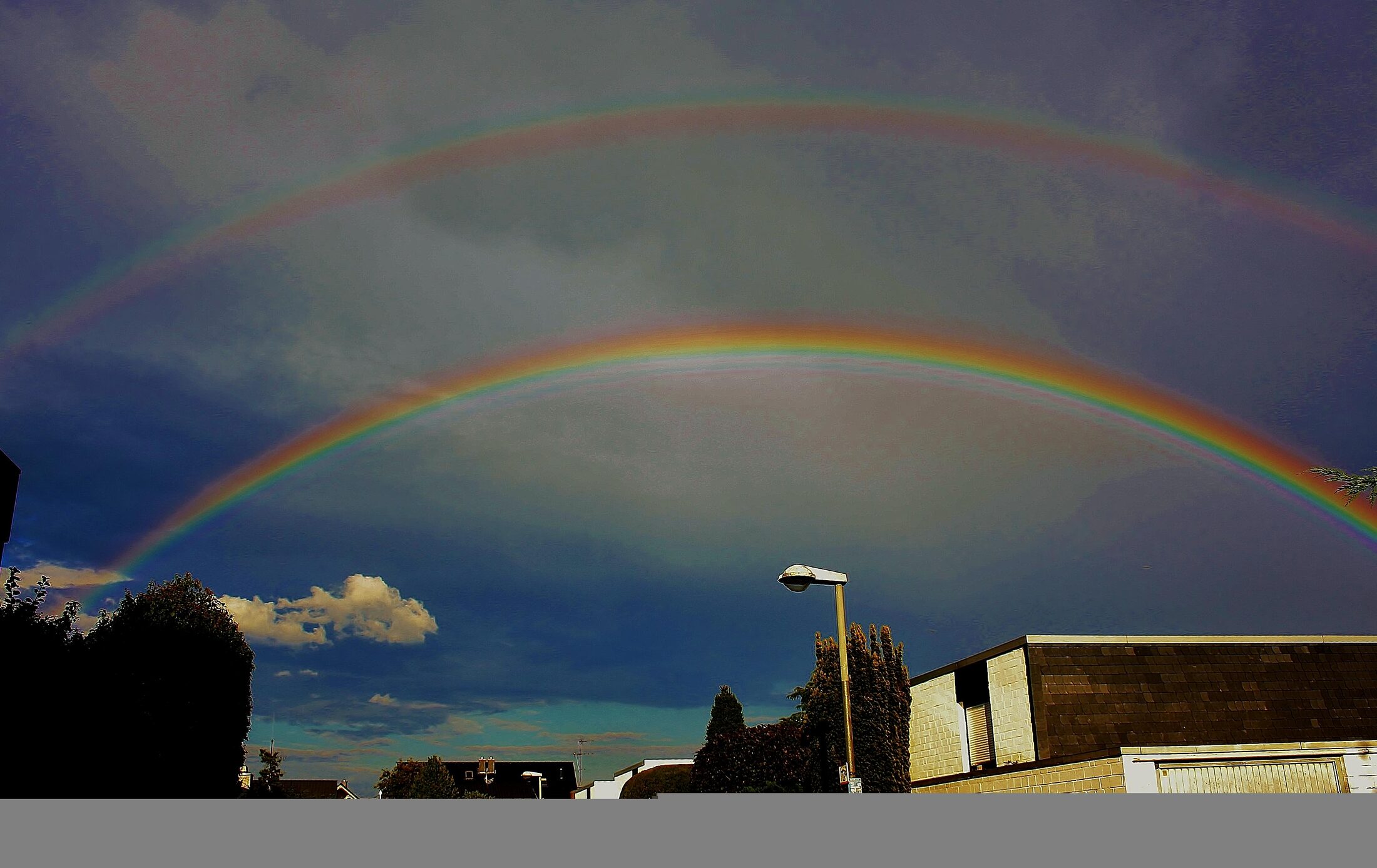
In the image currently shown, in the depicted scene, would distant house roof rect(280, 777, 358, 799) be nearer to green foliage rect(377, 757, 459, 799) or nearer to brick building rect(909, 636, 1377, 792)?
green foliage rect(377, 757, 459, 799)

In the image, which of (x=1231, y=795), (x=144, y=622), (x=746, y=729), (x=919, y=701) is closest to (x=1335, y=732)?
(x=919, y=701)

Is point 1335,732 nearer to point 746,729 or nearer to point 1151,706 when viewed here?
point 1151,706

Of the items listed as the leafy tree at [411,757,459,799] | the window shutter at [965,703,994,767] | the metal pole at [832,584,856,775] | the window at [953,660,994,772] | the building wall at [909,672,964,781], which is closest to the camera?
the metal pole at [832,584,856,775]

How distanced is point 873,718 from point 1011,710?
5.10 m

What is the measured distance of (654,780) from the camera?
7019cm

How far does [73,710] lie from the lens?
26.7 meters

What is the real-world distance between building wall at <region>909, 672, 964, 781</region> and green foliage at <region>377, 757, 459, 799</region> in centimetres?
5047

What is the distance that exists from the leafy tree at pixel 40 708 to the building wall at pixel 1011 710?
1035 inches

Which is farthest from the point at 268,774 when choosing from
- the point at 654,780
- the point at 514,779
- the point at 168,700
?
the point at 514,779

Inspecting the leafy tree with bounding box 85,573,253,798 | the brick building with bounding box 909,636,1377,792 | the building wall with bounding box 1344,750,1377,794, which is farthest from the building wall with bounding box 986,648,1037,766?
the leafy tree with bounding box 85,573,253,798

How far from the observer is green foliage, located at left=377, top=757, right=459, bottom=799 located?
83.8 meters

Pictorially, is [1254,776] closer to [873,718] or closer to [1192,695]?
[1192,695]

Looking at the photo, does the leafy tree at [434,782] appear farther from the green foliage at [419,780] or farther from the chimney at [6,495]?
the chimney at [6,495]

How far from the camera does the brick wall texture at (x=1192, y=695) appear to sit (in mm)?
32500
